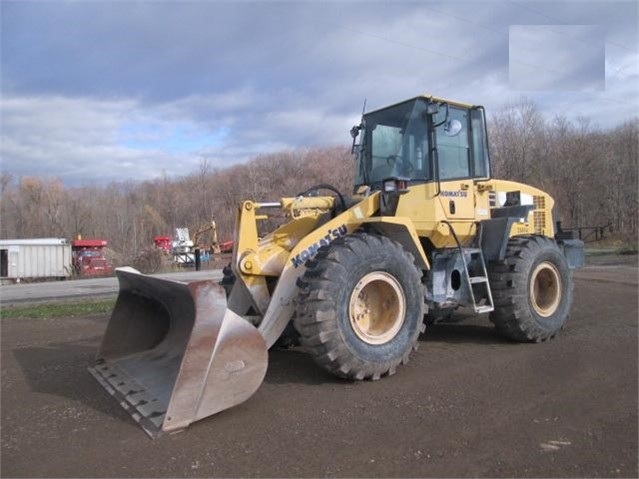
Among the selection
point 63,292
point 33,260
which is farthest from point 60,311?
point 33,260

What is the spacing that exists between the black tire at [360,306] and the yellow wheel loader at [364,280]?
0.5 inches

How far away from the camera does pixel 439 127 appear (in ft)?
22.9

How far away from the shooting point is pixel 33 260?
107ft

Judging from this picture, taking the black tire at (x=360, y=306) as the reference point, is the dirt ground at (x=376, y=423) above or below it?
below

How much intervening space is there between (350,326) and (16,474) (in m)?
2.83

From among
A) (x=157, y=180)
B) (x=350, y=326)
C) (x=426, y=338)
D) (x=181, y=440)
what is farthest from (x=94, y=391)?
(x=157, y=180)

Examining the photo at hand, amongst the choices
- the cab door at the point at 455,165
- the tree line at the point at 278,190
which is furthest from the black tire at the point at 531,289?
the tree line at the point at 278,190

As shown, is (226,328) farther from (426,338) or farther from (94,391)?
(426,338)

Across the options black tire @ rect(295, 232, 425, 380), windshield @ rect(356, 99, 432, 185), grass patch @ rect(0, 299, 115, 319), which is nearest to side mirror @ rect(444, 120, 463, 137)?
windshield @ rect(356, 99, 432, 185)

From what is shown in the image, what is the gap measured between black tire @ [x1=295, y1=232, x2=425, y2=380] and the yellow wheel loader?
13 mm

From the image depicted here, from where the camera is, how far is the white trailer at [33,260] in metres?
32.1

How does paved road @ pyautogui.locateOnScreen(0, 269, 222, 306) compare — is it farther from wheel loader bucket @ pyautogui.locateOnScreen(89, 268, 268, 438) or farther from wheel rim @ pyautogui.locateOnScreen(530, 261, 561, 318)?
wheel rim @ pyautogui.locateOnScreen(530, 261, 561, 318)

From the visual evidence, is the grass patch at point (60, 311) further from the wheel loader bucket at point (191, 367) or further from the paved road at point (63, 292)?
the wheel loader bucket at point (191, 367)

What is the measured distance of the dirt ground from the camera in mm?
3715
